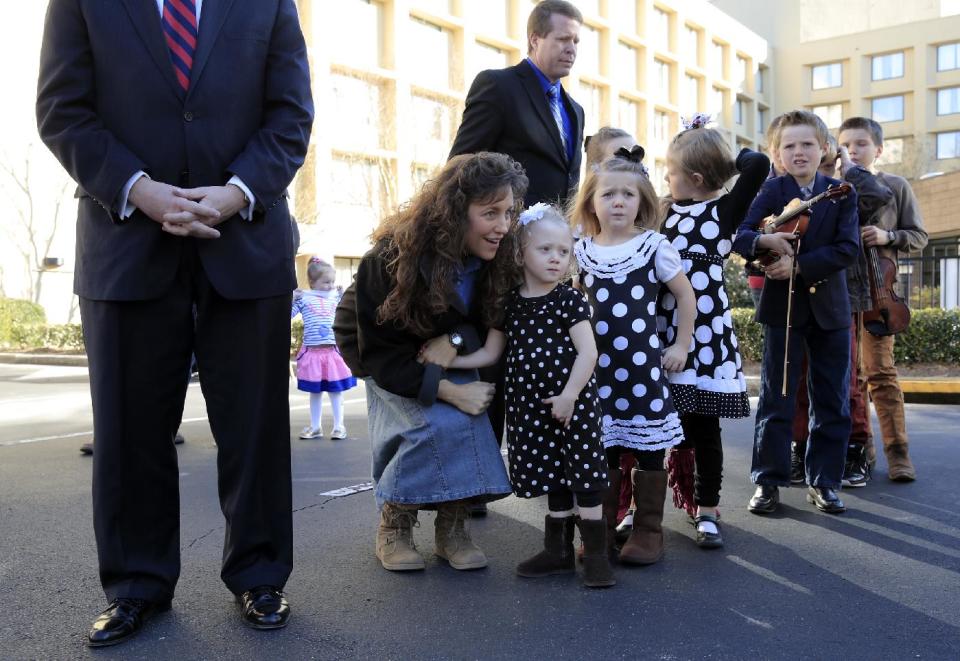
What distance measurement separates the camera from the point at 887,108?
55.7 m

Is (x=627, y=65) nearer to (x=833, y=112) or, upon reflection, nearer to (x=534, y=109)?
(x=833, y=112)

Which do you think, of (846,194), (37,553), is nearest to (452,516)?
(37,553)

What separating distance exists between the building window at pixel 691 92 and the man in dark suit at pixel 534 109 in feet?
152

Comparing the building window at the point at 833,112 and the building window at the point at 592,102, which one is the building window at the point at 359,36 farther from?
the building window at the point at 833,112

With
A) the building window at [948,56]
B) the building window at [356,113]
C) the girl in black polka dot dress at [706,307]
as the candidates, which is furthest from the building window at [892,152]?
the girl in black polka dot dress at [706,307]

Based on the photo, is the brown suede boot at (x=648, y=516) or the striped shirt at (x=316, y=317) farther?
the striped shirt at (x=316, y=317)

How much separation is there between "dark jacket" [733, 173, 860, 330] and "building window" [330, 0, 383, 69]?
978 inches

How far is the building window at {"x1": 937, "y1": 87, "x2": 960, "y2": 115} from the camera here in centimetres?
5375

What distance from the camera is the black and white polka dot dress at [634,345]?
3.47 m

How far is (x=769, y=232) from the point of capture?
4.23m

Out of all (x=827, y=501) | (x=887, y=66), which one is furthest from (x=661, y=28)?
(x=827, y=501)

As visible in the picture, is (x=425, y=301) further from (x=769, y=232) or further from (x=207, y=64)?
(x=769, y=232)

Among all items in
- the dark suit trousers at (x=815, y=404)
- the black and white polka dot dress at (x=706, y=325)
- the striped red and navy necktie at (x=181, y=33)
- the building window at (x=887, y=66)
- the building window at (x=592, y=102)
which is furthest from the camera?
the building window at (x=887, y=66)

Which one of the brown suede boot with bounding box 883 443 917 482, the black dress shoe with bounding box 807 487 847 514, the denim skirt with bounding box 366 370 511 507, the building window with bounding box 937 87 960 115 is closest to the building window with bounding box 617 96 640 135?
the building window with bounding box 937 87 960 115
